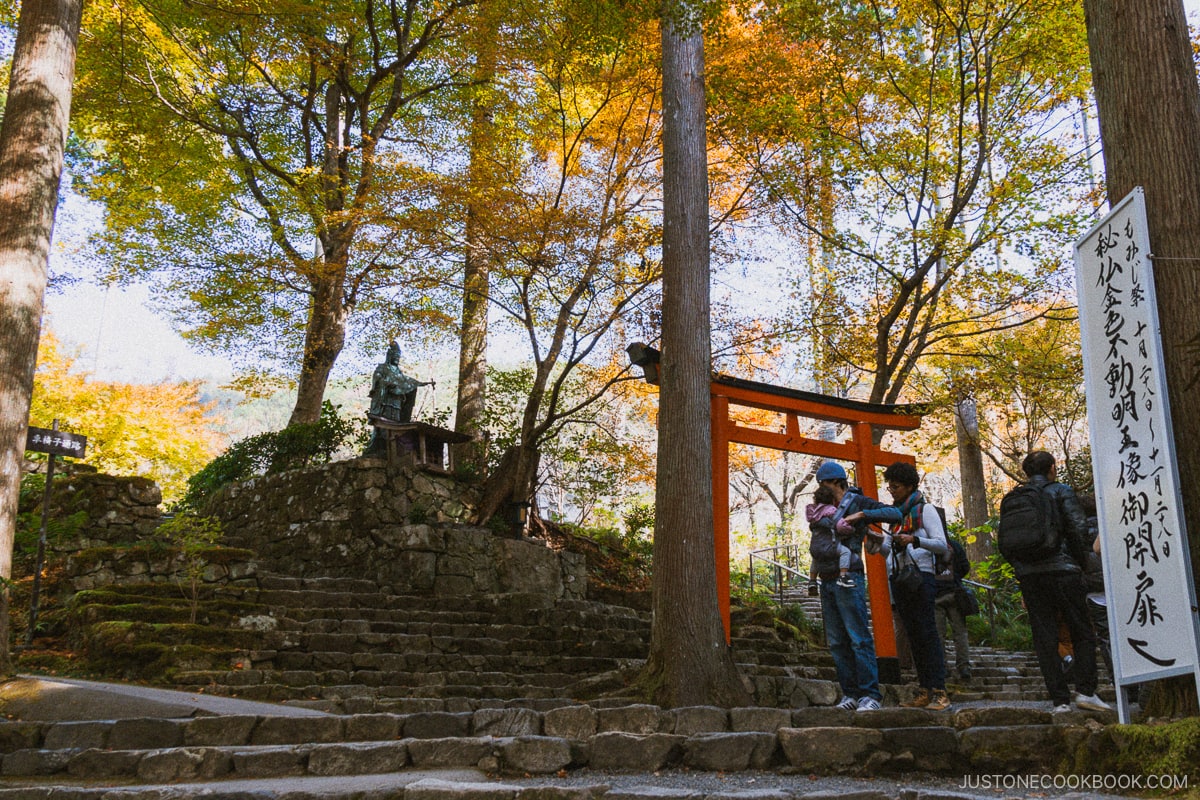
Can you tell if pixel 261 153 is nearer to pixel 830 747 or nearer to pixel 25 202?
pixel 25 202

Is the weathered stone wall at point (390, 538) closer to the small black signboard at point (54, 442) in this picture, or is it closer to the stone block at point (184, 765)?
the small black signboard at point (54, 442)

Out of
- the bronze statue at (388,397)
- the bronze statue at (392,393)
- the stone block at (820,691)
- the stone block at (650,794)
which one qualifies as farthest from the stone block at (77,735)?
the bronze statue at (392,393)

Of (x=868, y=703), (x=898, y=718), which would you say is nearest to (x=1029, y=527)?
(x=898, y=718)

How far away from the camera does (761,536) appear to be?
27.4 m

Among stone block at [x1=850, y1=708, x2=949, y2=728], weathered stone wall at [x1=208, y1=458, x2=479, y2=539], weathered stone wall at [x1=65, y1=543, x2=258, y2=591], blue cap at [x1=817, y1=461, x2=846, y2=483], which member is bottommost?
stone block at [x1=850, y1=708, x2=949, y2=728]

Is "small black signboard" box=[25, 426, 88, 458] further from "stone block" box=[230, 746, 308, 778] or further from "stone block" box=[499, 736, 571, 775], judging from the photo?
"stone block" box=[499, 736, 571, 775]

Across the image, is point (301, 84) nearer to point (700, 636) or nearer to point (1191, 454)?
point (700, 636)

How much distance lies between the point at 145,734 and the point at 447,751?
182cm

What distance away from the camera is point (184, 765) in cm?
413

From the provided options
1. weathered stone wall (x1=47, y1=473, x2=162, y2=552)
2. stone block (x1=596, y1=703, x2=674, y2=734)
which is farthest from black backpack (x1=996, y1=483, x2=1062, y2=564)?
weathered stone wall (x1=47, y1=473, x2=162, y2=552)

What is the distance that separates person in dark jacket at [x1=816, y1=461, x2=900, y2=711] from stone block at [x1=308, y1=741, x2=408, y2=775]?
277cm

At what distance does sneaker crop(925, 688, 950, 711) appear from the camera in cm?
541

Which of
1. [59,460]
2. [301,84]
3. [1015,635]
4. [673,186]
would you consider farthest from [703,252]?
[301,84]

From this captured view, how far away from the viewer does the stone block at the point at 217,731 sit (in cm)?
461
